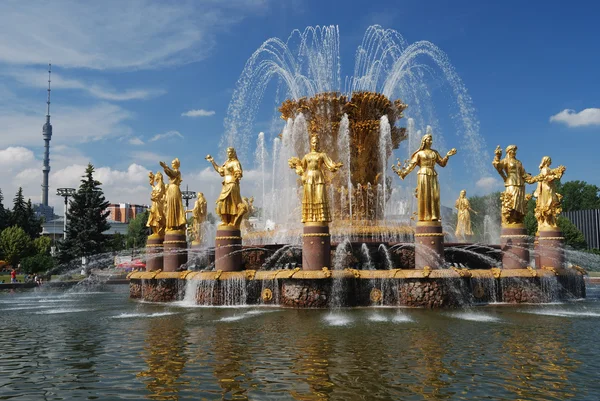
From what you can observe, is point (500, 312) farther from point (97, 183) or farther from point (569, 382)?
point (97, 183)

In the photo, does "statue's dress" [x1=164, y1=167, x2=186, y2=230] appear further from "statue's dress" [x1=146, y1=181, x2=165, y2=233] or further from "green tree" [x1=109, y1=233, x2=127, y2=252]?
"green tree" [x1=109, y1=233, x2=127, y2=252]

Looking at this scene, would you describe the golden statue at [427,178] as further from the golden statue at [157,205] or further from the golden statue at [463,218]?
the golden statue at [463,218]

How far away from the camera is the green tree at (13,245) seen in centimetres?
5647

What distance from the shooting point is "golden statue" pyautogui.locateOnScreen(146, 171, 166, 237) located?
77.6ft

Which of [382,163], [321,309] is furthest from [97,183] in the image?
[321,309]

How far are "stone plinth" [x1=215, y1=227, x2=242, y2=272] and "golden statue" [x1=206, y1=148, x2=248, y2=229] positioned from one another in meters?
0.31

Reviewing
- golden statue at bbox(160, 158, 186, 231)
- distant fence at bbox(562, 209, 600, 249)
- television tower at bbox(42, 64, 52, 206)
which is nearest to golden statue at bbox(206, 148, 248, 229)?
golden statue at bbox(160, 158, 186, 231)

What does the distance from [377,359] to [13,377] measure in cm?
559

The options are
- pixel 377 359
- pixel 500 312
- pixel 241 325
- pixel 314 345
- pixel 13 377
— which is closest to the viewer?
pixel 13 377

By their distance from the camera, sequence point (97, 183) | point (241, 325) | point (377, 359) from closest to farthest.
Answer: point (377, 359) → point (241, 325) → point (97, 183)

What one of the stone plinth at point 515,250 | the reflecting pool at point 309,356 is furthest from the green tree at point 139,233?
the reflecting pool at point 309,356

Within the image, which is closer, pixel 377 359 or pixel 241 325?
pixel 377 359

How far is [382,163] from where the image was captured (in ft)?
77.7

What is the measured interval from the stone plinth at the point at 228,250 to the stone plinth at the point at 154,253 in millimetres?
4979
